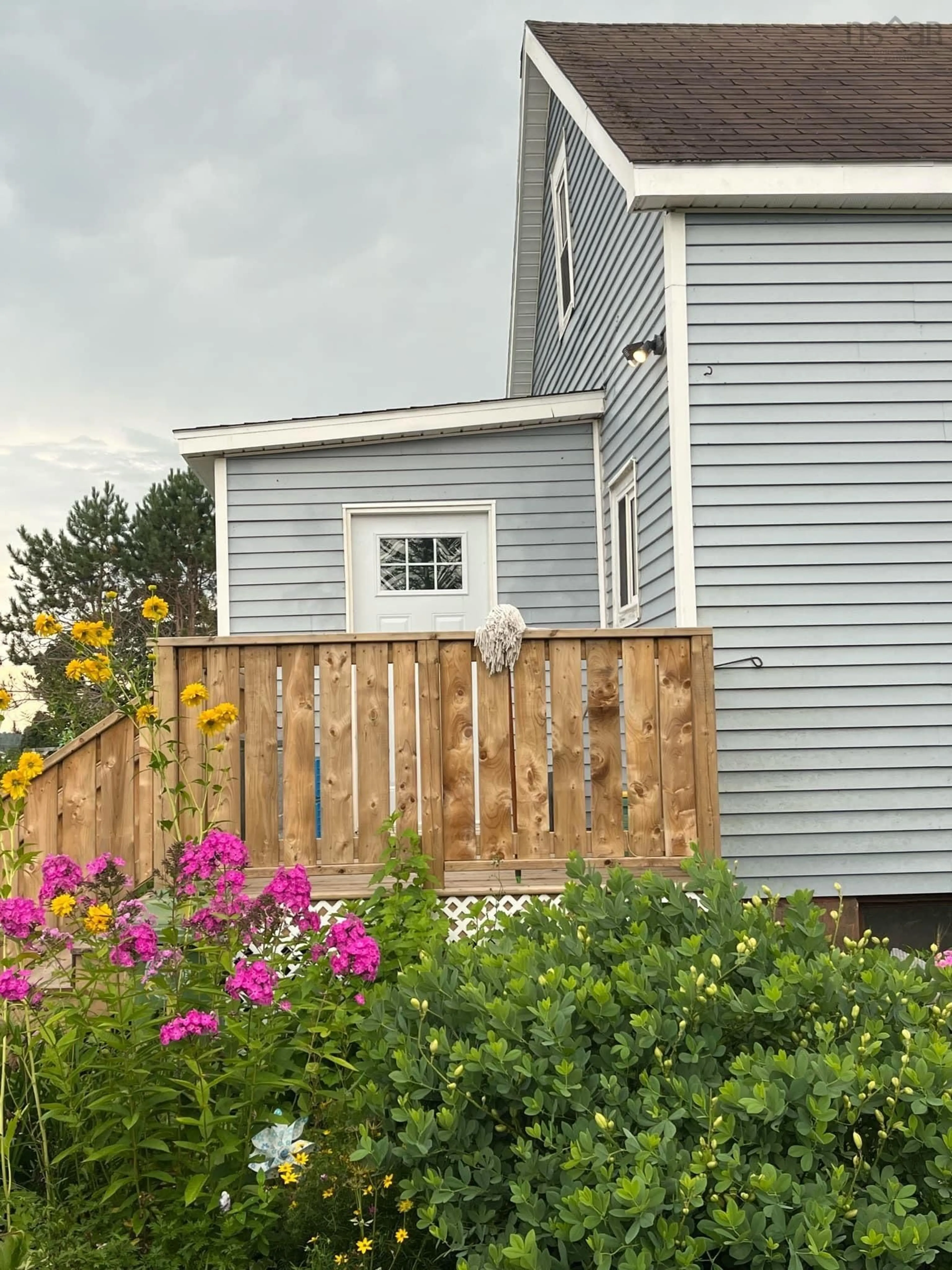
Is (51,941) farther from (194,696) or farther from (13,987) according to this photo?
(194,696)

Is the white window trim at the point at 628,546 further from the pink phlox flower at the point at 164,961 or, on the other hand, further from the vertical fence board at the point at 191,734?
the pink phlox flower at the point at 164,961

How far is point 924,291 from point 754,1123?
18.4 ft

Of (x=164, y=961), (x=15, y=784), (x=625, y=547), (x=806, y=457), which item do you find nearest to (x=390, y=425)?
(x=625, y=547)

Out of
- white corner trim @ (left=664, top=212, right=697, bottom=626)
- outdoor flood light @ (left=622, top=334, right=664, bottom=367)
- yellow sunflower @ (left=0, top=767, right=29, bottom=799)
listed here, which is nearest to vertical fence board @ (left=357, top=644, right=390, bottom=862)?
yellow sunflower @ (left=0, top=767, right=29, bottom=799)

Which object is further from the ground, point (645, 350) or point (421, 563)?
point (645, 350)

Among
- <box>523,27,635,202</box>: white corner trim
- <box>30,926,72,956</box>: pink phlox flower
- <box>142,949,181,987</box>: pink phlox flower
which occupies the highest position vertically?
<box>523,27,635,202</box>: white corner trim

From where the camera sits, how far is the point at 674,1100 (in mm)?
2088

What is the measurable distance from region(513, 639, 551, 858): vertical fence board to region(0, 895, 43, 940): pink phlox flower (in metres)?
2.41

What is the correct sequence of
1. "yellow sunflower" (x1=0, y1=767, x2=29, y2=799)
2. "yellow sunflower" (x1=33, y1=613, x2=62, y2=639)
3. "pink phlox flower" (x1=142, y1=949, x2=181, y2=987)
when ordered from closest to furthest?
"pink phlox flower" (x1=142, y1=949, x2=181, y2=987), "yellow sunflower" (x1=0, y1=767, x2=29, y2=799), "yellow sunflower" (x1=33, y1=613, x2=62, y2=639)

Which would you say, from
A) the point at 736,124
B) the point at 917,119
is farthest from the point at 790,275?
the point at 917,119

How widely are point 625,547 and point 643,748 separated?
2.95 meters

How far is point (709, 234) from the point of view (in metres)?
6.29

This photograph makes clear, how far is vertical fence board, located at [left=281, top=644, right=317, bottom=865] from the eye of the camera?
4.68m

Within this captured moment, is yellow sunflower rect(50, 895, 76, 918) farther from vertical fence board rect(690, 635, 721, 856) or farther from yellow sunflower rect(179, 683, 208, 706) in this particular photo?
vertical fence board rect(690, 635, 721, 856)
